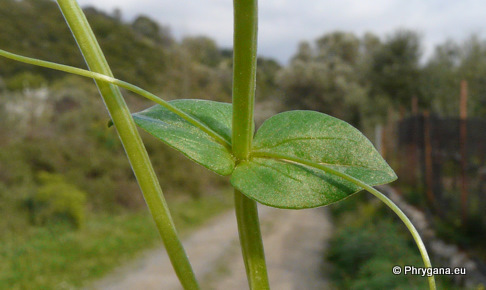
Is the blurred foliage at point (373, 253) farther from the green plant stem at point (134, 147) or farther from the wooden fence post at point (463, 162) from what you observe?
the green plant stem at point (134, 147)

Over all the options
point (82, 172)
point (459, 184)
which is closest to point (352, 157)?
point (459, 184)

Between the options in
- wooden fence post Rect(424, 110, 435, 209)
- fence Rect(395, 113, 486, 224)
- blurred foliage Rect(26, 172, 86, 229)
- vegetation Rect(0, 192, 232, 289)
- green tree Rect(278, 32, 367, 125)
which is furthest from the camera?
green tree Rect(278, 32, 367, 125)

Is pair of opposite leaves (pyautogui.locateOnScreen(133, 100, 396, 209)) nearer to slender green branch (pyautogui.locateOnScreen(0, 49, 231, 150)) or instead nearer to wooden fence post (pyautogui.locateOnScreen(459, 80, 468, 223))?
slender green branch (pyautogui.locateOnScreen(0, 49, 231, 150))

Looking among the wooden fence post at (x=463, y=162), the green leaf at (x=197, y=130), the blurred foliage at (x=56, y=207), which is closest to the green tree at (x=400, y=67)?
the wooden fence post at (x=463, y=162)

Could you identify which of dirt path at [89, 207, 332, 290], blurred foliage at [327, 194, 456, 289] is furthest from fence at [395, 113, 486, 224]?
dirt path at [89, 207, 332, 290]

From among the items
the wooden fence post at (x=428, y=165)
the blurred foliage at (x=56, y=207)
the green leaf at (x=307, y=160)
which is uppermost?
the green leaf at (x=307, y=160)

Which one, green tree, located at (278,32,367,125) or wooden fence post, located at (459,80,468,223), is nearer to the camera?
wooden fence post, located at (459,80,468,223)

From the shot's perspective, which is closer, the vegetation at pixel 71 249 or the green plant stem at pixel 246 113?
the green plant stem at pixel 246 113
